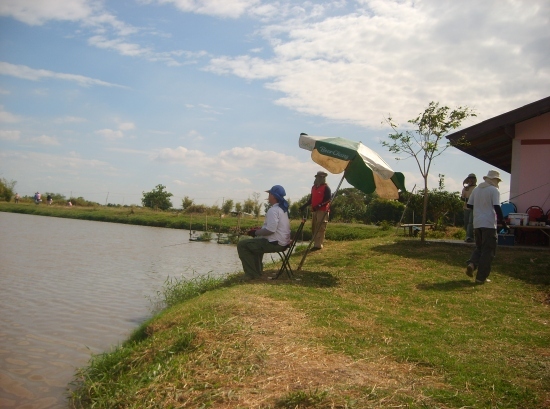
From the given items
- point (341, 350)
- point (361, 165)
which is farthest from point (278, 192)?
point (341, 350)

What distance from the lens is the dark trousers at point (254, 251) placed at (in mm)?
9398

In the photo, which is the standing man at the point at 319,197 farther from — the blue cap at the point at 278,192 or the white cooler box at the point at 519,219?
the white cooler box at the point at 519,219

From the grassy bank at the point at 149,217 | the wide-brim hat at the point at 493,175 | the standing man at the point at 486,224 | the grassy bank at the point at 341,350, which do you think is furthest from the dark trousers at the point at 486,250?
the grassy bank at the point at 149,217

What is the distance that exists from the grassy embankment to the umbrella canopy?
5.71 feet

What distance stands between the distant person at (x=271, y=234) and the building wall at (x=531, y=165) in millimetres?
7259

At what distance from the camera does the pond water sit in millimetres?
6371

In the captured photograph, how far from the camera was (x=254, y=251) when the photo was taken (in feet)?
31.1

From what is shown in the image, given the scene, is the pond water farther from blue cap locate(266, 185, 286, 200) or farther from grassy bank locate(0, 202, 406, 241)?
grassy bank locate(0, 202, 406, 241)

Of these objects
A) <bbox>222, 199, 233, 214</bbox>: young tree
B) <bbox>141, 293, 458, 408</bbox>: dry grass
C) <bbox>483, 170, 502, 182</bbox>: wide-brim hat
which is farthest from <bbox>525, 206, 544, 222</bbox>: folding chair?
<bbox>222, 199, 233, 214</bbox>: young tree

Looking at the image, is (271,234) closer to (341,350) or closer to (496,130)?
(341,350)

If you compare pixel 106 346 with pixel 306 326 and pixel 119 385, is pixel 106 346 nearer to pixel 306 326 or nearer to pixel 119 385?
pixel 119 385

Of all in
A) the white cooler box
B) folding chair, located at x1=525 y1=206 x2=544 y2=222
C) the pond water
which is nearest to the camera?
the pond water

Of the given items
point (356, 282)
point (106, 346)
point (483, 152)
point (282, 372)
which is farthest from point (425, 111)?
point (282, 372)

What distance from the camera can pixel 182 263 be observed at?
709 inches
